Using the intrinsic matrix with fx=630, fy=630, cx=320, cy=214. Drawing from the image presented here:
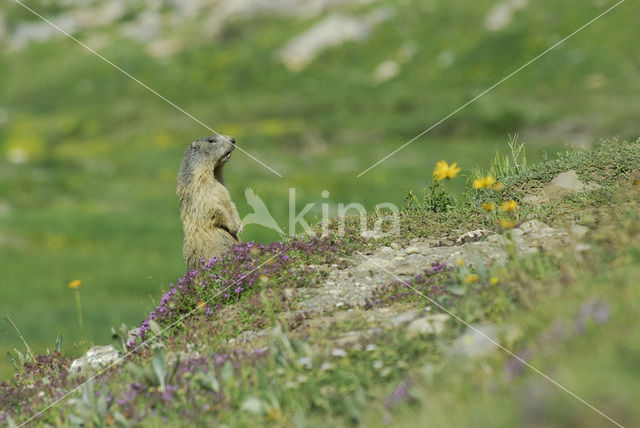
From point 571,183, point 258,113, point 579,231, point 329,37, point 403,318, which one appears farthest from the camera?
point 329,37

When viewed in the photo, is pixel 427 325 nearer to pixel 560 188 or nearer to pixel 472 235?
pixel 472 235

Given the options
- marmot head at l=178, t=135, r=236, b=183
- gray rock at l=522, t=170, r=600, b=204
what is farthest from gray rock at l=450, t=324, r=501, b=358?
marmot head at l=178, t=135, r=236, b=183

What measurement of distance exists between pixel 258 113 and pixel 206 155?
130 ft

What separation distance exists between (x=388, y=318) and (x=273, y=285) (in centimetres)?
171

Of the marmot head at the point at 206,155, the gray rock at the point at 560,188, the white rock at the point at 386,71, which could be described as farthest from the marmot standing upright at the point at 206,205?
the white rock at the point at 386,71

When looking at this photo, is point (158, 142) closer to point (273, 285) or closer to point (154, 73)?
point (154, 73)

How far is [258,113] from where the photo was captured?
160 feet

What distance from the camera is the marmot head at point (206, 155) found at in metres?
9.88

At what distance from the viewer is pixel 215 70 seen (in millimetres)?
57438

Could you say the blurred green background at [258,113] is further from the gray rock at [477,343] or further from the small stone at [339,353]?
the gray rock at [477,343]

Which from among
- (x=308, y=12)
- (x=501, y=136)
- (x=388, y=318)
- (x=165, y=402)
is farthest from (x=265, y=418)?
(x=308, y=12)

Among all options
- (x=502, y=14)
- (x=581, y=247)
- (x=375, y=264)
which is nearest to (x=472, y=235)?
(x=375, y=264)

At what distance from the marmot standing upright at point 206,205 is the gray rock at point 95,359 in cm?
186

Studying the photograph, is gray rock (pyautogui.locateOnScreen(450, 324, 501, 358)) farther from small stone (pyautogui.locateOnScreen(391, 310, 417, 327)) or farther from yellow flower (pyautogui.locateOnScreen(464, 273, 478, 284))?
small stone (pyautogui.locateOnScreen(391, 310, 417, 327))
